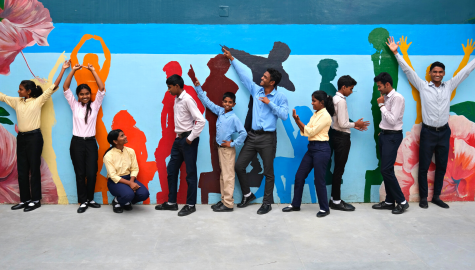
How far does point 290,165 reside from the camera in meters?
4.90

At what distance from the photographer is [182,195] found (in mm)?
4914

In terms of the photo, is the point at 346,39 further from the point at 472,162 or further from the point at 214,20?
the point at 472,162

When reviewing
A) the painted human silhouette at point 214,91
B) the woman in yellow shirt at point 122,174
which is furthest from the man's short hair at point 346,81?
the woman in yellow shirt at point 122,174

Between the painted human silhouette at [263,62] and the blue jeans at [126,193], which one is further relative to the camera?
the painted human silhouette at [263,62]

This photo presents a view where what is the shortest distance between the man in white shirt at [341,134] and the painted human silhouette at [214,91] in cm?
138

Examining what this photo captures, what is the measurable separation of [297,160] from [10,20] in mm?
4358

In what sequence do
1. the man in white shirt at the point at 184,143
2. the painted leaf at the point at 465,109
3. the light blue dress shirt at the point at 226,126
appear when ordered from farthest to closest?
the painted leaf at the point at 465,109
the light blue dress shirt at the point at 226,126
the man in white shirt at the point at 184,143

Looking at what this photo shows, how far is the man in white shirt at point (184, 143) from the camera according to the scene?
14.7 ft

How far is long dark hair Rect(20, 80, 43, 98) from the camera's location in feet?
15.2

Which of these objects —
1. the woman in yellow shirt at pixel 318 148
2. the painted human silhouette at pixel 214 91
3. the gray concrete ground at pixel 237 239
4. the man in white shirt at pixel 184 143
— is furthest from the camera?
the painted human silhouette at pixel 214 91

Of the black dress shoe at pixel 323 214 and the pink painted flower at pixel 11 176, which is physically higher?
the pink painted flower at pixel 11 176

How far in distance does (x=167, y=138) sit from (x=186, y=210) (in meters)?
1.02

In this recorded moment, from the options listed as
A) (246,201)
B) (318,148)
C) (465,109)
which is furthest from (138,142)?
(465,109)

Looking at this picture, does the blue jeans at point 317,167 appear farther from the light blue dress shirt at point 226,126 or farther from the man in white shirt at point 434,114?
the man in white shirt at point 434,114
